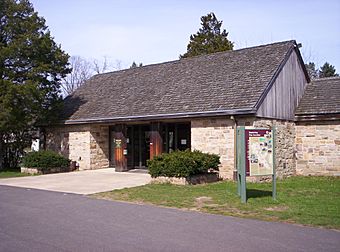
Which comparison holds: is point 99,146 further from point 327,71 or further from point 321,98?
point 327,71

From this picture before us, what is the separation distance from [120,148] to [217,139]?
605 centimetres

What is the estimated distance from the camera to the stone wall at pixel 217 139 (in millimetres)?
16422

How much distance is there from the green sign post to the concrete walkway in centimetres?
523

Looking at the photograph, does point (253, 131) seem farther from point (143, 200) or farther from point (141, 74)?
point (141, 74)

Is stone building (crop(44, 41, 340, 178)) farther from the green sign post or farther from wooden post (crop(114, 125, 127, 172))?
the green sign post

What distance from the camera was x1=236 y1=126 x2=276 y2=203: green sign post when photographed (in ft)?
36.1

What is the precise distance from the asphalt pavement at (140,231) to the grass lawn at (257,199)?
2.30 feet

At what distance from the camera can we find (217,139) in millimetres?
16797

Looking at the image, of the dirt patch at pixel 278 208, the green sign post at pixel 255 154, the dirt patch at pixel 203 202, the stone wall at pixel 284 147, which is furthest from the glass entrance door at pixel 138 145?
the dirt patch at pixel 278 208

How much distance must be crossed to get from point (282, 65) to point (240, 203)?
30.3 feet

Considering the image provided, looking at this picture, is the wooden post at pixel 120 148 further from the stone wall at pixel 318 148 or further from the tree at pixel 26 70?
the stone wall at pixel 318 148

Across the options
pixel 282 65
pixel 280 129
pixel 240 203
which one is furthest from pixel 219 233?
pixel 282 65

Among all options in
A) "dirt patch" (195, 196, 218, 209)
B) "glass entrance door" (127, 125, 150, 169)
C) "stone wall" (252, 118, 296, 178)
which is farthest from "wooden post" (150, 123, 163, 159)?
"dirt patch" (195, 196, 218, 209)

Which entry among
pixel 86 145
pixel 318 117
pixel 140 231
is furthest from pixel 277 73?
pixel 140 231
